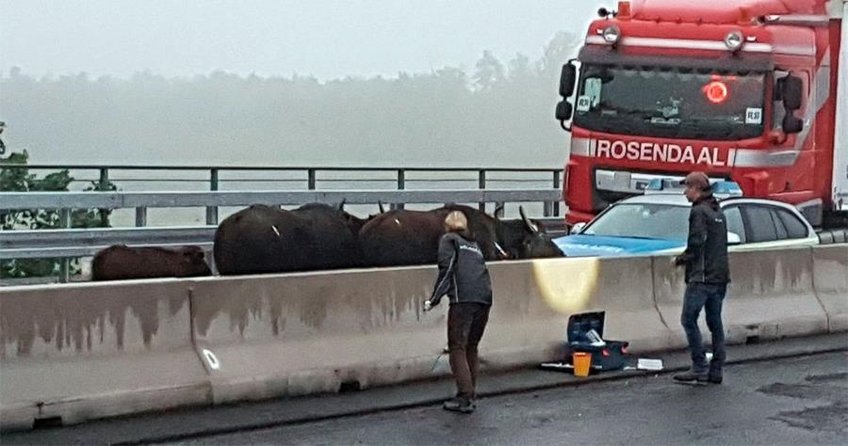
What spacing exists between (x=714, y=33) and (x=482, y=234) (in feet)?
20.5

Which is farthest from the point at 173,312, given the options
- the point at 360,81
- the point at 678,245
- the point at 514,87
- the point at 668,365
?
the point at 514,87

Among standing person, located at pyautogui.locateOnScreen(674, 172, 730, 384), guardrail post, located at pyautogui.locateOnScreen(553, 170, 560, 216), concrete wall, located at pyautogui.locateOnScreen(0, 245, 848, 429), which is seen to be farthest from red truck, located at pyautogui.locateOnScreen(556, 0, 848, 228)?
standing person, located at pyautogui.locateOnScreen(674, 172, 730, 384)

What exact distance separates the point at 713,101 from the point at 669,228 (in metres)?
4.25

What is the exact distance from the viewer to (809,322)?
15914mm

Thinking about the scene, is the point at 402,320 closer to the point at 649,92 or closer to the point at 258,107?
the point at 649,92

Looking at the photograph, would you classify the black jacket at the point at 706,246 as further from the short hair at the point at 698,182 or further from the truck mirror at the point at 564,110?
the truck mirror at the point at 564,110

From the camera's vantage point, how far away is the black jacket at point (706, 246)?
40.9 feet

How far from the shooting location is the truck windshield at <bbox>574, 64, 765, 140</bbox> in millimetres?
19625

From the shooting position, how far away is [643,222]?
16.4 m

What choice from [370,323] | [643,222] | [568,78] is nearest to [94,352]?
[370,323]

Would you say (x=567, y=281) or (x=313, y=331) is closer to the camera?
(x=313, y=331)

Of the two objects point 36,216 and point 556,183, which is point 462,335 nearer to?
point 36,216

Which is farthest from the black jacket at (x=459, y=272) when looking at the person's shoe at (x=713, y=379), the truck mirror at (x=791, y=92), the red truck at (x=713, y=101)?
the truck mirror at (x=791, y=92)

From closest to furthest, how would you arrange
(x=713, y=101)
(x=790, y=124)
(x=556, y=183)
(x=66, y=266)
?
1. (x=66, y=266)
2. (x=790, y=124)
3. (x=713, y=101)
4. (x=556, y=183)
